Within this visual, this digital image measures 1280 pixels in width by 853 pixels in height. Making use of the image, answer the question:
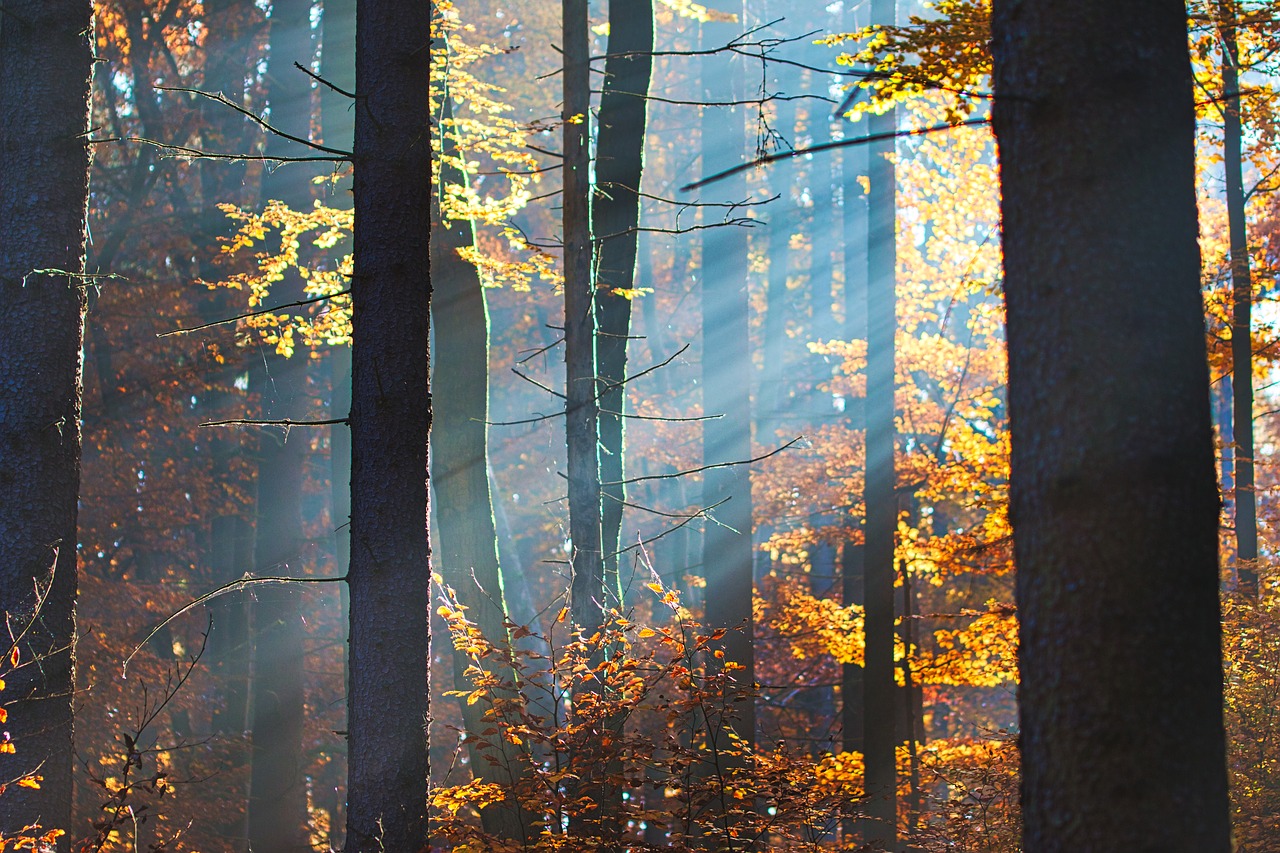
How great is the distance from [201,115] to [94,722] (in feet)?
33.1

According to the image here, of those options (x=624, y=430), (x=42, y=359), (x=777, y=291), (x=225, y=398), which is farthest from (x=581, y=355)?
(x=777, y=291)

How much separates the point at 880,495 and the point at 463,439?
5.06 metres

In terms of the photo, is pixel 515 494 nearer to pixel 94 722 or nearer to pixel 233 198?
pixel 233 198

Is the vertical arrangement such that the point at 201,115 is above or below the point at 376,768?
above

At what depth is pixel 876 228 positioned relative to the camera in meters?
11.9

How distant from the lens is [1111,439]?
101 inches

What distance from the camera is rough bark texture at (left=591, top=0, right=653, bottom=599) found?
8727 millimetres

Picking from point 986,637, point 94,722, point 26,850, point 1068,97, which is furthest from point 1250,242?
point 94,722

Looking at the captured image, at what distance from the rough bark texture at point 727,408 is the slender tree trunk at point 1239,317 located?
521 centimetres

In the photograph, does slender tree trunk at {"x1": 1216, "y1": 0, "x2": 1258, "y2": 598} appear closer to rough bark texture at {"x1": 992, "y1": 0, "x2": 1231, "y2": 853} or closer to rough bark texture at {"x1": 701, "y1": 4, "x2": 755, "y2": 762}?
rough bark texture at {"x1": 701, "y1": 4, "x2": 755, "y2": 762}

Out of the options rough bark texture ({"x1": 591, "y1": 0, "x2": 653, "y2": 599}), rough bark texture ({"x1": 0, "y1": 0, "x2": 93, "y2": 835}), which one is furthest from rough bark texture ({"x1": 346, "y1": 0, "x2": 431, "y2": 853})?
rough bark texture ({"x1": 591, "y1": 0, "x2": 653, "y2": 599})

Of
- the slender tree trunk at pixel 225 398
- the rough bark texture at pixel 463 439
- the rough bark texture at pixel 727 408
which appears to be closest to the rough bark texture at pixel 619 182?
the rough bark texture at pixel 463 439

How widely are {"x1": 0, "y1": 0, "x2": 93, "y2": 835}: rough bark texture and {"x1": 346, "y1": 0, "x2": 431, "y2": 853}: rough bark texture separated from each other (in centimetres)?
226

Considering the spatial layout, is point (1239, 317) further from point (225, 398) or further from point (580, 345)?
point (225, 398)
